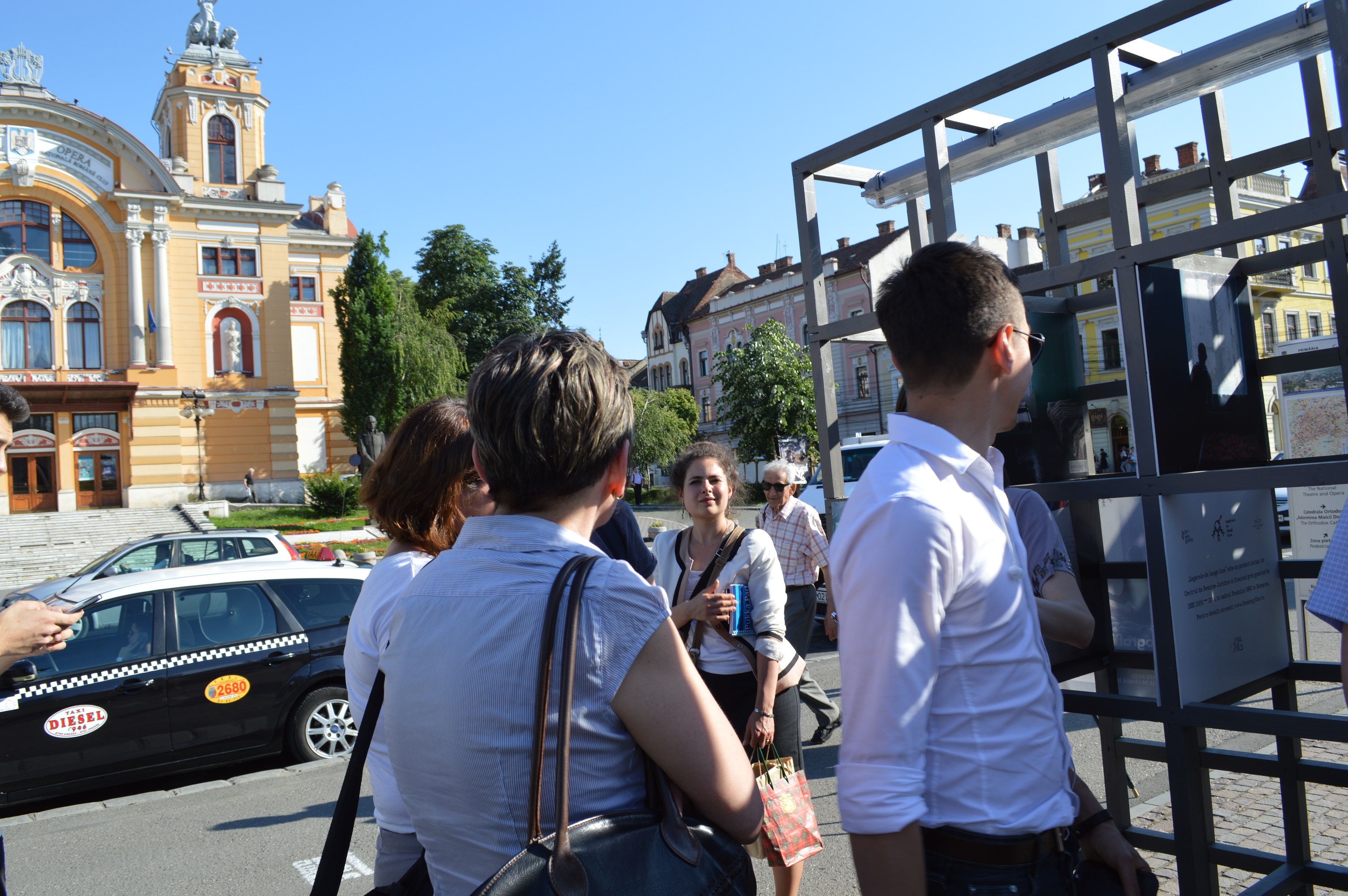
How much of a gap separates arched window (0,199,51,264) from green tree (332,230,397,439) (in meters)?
11.2

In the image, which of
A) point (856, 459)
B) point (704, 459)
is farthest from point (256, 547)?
point (704, 459)

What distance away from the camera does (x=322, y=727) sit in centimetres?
721

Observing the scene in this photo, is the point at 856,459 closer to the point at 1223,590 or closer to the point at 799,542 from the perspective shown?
the point at 799,542

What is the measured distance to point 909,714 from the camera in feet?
Result: 5.12

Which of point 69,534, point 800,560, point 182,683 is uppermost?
point 69,534

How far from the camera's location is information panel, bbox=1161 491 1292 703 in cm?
255

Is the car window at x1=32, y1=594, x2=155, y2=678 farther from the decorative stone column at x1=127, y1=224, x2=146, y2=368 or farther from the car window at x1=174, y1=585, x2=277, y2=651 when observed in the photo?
the decorative stone column at x1=127, y1=224, x2=146, y2=368

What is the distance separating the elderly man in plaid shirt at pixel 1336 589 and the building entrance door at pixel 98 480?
138 ft

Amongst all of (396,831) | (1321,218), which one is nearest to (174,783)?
(396,831)

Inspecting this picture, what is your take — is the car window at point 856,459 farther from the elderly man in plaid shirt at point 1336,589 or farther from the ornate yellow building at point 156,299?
the ornate yellow building at point 156,299

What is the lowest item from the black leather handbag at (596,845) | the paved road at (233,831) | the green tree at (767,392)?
the paved road at (233,831)

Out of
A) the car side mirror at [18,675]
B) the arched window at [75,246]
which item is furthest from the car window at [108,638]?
the arched window at [75,246]

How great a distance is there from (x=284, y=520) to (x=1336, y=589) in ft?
112

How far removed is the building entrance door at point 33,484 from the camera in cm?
3506
